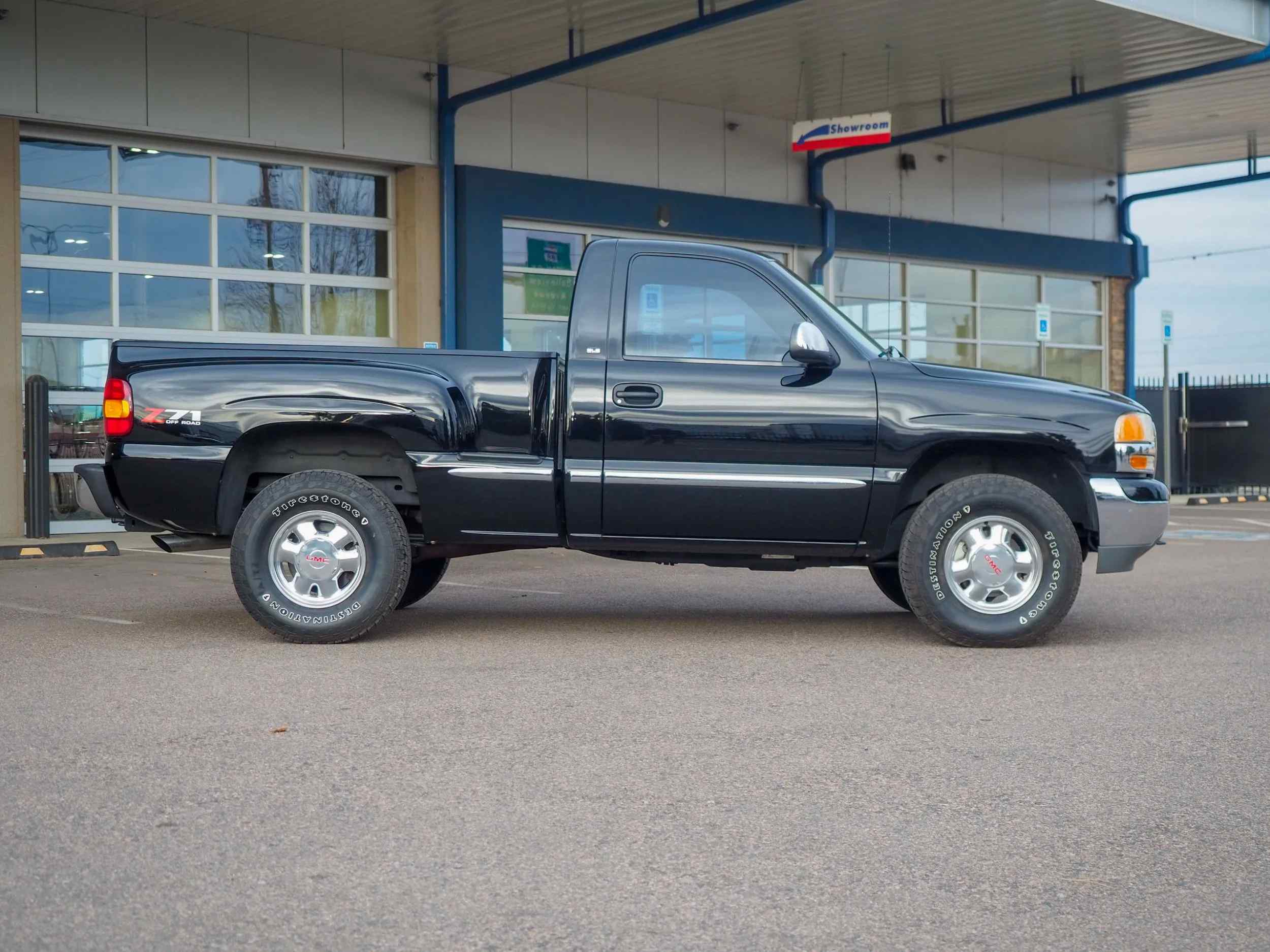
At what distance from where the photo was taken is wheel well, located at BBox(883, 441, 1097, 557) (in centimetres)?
733

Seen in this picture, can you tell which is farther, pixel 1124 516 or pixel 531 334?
pixel 531 334

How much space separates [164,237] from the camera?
15266mm

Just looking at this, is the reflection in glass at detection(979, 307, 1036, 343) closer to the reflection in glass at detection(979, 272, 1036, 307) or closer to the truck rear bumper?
the reflection in glass at detection(979, 272, 1036, 307)

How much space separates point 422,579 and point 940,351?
14671 millimetres

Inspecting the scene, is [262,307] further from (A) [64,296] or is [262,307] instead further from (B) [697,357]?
(B) [697,357]

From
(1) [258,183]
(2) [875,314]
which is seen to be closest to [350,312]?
(1) [258,183]

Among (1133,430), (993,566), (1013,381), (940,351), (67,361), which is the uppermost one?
(940,351)

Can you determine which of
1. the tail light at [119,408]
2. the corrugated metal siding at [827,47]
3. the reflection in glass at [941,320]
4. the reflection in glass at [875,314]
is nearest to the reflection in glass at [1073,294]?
the reflection in glass at [941,320]

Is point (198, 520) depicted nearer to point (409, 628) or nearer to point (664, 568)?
point (409, 628)

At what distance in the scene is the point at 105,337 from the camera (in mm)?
14898

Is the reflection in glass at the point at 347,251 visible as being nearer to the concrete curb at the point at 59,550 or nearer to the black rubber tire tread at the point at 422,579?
the concrete curb at the point at 59,550

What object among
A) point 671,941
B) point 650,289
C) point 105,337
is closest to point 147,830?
point 671,941

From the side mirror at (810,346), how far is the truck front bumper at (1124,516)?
4.76ft

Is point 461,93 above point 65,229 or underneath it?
above
